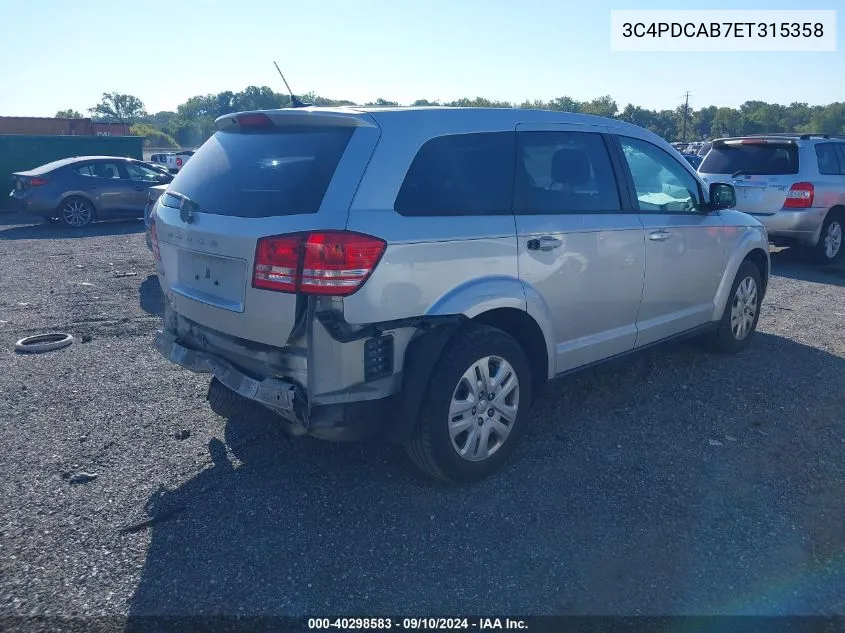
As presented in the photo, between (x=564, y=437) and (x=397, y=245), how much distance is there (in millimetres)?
1870

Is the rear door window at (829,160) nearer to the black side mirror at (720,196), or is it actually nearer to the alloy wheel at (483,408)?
the black side mirror at (720,196)

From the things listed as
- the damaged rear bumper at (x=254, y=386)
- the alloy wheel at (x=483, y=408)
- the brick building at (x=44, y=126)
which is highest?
the brick building at (x=44, y=126)

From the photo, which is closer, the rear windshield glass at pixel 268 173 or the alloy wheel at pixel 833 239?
the rear windshield glass at pixel 268 173

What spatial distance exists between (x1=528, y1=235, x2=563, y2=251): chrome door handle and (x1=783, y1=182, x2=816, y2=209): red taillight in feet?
24.3

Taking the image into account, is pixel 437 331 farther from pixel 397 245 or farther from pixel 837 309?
pixel 837 309

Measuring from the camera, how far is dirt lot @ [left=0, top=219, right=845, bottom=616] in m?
3.01

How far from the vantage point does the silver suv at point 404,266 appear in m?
3.29

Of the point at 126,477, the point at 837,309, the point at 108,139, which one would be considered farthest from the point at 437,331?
the point at 108,139

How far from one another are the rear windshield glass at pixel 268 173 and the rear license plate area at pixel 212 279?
25 centimetres

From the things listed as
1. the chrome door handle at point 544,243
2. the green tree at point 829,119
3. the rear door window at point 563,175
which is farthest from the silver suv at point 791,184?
the green tree at point 829,119

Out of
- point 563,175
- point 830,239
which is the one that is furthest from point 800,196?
point 563,175

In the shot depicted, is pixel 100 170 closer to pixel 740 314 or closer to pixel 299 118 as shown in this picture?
pixel 299 118

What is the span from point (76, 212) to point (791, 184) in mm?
13557

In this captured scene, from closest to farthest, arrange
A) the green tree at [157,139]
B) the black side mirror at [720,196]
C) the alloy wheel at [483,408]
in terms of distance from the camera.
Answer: the alloy wheel at [483,408] → the black side mirror at [720,196] → the green tree at [157,139]
